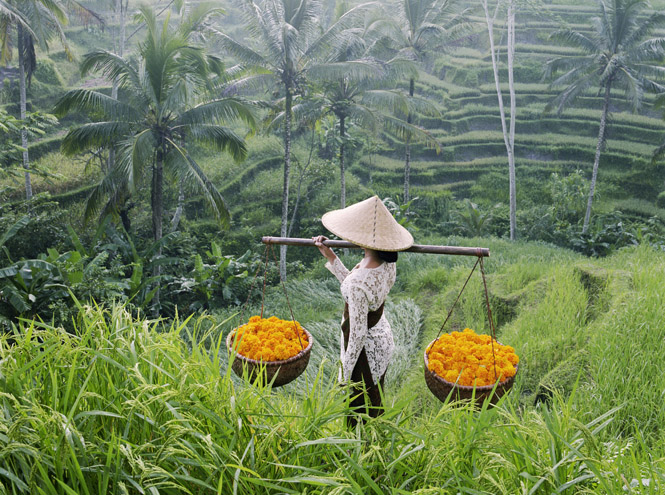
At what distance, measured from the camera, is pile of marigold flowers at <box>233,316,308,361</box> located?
2.28 m

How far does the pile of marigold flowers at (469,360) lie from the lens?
6.86 ft

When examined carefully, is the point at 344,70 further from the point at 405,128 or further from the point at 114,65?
the point at 114,65

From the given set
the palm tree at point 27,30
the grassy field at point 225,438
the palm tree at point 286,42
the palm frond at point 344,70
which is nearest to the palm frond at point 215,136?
the palm tree at point 286,42

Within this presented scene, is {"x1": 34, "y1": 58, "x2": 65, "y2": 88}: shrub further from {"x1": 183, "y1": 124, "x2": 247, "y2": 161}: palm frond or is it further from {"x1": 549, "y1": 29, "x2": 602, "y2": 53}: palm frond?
{"x1": 549, "y1": 29, "x2": 602, "y2": 53}: palm frond

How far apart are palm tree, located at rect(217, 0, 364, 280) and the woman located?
6807mm

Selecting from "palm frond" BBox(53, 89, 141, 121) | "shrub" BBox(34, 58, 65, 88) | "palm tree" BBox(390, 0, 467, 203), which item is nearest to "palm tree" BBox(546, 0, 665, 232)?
"palm tree" BBox(390, 0, 467, 203)

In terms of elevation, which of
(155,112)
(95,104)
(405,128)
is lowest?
(405,128)

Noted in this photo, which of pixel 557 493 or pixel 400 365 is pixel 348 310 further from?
pixel 400 365

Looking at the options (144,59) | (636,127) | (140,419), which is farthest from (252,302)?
(636,127)

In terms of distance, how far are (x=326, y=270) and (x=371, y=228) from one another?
8644 mm

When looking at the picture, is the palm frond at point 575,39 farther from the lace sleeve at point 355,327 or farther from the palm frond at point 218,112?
the lace sleeve at point 355,327

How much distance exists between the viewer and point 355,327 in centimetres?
226

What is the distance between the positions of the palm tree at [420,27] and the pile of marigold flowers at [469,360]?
11.3m

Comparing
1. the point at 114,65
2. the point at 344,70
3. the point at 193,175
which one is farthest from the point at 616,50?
the point at 114,65
